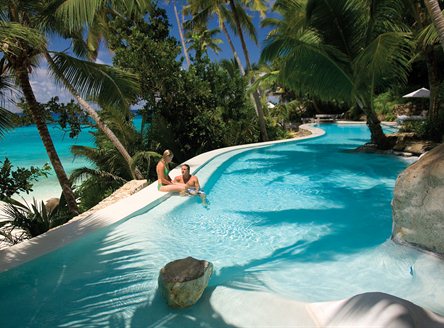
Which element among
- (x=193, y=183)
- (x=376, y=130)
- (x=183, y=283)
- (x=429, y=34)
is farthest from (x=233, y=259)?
(x=376, y=130)

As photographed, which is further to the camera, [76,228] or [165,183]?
[165,183]

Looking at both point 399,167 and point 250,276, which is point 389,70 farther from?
point 250,276

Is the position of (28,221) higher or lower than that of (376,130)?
higher

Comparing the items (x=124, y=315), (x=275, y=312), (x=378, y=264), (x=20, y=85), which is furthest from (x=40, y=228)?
(x=378, y=264)

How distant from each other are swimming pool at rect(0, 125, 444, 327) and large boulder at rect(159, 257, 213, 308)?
0.09m

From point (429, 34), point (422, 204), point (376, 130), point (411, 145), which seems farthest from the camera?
point (376, 130)

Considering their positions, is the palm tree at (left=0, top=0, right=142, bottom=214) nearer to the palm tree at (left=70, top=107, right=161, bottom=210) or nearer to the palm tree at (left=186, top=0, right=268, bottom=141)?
the palm tree at (left=70, top=107, right=161, bottom=210)

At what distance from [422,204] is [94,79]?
644cm

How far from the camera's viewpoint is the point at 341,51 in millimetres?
10203

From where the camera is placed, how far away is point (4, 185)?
4691 millimetres

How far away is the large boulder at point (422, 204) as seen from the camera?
10.9 feet

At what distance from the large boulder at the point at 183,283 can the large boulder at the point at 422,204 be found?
2.53 m

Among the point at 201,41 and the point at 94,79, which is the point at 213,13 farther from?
the point at 94,79

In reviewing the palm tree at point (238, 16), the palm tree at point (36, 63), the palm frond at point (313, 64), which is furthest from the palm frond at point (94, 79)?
the palm tree at point (238, 16)
